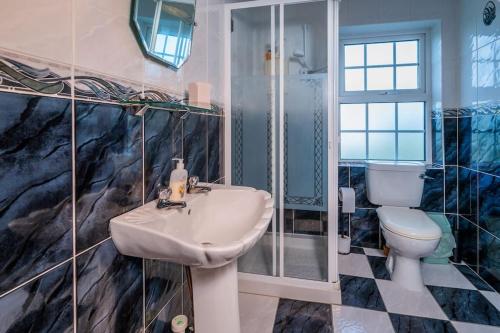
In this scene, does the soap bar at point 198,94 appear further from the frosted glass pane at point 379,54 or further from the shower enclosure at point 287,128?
the frosted glass pane at point 379,54

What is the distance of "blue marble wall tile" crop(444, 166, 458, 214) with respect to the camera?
228 cm

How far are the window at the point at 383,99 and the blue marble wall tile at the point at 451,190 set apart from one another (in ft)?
0.94

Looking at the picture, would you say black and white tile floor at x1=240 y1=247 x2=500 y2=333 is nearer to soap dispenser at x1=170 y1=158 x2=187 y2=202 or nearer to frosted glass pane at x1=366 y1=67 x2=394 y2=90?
soap dispenser at x1=170 y1=158 x2=187 y2=202

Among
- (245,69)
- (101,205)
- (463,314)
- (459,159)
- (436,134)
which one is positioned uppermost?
(245,69)

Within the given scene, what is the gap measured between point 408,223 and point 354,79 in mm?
1430

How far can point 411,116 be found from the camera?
2.56m

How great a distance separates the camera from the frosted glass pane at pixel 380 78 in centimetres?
261

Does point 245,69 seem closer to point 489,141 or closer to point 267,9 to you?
point 267,9

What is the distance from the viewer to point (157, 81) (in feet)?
Answer: 3.72

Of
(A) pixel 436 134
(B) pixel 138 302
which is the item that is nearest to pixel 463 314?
(A) pixel 436 134

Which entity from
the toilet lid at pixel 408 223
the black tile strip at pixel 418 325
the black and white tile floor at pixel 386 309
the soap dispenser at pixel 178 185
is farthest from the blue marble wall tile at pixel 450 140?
the soap dispenser at pixel 178 185

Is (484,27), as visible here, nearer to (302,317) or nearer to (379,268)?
(379,268)

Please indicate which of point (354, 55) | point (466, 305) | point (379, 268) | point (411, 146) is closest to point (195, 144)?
point (379, 268)

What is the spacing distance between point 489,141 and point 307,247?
1.38 m
